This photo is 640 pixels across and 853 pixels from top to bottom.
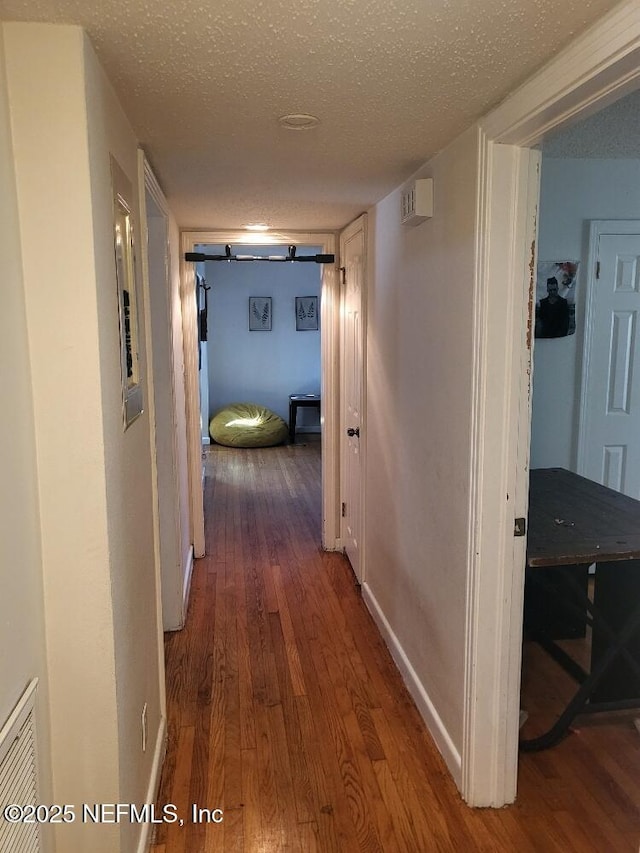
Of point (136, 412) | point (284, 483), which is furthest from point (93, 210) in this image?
point (284, 483)

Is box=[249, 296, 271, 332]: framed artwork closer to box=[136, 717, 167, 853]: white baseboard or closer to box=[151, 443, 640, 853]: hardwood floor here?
box=[151, 443, 640, 853]: hardwood floor

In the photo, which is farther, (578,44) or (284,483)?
(284,483)

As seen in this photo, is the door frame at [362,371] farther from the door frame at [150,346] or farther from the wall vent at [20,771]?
the wall vent at [20,771]

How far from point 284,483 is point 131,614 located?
183 inches

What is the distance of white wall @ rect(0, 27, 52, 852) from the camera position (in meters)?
1.23

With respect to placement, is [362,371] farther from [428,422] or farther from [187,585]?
[187,585]

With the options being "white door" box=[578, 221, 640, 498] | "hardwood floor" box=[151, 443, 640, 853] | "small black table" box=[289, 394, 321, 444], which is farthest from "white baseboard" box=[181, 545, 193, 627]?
"small black table" box=[289, 394, 321, 444]

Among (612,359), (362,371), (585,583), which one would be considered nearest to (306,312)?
(362,371)

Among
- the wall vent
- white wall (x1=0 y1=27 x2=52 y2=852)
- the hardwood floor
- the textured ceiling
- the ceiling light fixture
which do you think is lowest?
the hardwood floor

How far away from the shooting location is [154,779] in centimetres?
211

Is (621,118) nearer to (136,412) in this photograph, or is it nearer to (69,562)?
(136,412)

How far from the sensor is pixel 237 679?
114 inches

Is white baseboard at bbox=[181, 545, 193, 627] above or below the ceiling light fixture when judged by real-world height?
below

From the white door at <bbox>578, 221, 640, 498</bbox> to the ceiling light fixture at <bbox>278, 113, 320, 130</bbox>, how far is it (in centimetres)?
214
